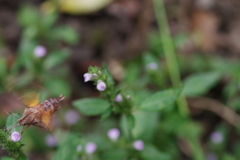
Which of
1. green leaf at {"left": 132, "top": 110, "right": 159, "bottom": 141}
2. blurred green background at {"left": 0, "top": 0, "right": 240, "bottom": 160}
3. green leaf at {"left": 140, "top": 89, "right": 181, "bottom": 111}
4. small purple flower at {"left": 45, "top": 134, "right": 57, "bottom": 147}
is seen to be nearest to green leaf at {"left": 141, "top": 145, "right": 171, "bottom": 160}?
blurred green background at {"left": 0, "top": 0, "right": 240, "bottom": 160}

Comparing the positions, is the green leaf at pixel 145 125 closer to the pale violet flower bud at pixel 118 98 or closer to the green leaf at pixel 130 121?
the green leaf at pixel 130 121

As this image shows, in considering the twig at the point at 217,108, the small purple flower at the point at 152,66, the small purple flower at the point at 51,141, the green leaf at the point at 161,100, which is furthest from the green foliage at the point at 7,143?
the twig at the point at 217,108

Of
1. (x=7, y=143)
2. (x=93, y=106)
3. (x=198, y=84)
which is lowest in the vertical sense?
(x=7, y=143)

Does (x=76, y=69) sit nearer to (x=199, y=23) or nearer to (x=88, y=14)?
(x=88, y=14)

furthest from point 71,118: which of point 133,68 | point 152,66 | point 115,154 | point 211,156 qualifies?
point 211,156

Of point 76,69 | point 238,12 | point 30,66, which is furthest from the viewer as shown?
point 238,12

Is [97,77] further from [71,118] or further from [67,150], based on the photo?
[71,118]

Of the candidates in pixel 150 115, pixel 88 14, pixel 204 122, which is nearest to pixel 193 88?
pixel 150 115
